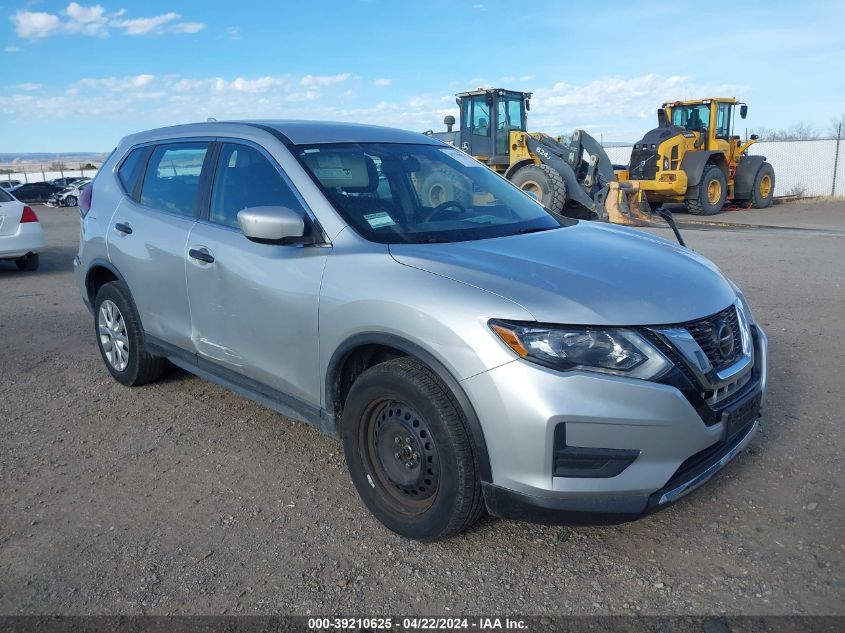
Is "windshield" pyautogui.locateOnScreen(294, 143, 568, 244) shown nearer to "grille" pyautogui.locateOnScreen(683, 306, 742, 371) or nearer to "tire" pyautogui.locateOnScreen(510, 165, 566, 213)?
"grille" pyautogui.locateOnScreen(683, 306, 742, 371)

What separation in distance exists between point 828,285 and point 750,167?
1561 centimetres

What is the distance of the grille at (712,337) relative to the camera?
9.23 feet

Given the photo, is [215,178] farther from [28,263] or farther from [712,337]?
[28,263]

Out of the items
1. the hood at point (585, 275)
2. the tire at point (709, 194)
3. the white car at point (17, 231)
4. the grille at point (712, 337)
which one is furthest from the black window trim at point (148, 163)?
the tire at point (709, 194)

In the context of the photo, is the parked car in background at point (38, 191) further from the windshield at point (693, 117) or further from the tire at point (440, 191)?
the tire at point (440, 191)

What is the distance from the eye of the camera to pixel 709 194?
20641mm

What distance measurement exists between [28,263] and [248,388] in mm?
9234

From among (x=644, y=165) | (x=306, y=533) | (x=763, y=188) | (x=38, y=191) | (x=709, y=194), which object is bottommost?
(x=763, y=188)

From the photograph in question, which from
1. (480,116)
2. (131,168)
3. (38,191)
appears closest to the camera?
(131,168)

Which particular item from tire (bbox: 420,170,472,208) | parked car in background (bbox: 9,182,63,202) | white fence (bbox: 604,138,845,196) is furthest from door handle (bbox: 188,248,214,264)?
parked car in background (bbox: 9,182,63,202)

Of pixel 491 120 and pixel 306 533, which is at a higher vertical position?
pixel 491 120

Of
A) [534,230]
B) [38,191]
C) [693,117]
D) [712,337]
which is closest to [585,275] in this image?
[712,337]

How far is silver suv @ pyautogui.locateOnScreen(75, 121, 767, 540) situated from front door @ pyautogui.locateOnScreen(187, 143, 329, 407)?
0.04 feet

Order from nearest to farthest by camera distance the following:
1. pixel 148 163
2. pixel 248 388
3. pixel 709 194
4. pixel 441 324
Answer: pixel 441 324, pixel 248 388, pixel 148 163, pixel 709 194
